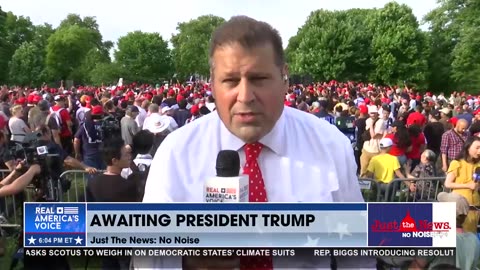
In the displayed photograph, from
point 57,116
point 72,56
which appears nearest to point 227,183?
point 57,116

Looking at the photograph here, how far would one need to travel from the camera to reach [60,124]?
13.5 metres

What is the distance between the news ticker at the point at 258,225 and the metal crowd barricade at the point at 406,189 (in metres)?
5.34

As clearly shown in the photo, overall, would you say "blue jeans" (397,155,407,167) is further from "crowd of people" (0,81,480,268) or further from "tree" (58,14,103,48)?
"tree" (58,14,103,48)

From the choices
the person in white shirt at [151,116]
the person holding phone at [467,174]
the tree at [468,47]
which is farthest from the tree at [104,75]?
the person holding phone at [467,174]

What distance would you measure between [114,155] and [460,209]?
2841 millimetres

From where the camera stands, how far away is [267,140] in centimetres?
246

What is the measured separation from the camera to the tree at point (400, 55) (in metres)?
65.4

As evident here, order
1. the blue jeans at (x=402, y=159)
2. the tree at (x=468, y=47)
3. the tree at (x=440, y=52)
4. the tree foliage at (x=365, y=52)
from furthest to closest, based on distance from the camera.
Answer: the tree foliage at (x=365, y=52), the tree at (x=440, y=52), the tree at (x=468, y=47), the blue jeans at (x=402, y=159)

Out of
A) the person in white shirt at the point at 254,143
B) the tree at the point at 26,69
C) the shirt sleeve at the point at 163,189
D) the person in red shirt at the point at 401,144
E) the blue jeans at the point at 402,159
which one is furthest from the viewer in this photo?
the tree at the point at 26,69

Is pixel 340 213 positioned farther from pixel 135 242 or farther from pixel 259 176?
pixel 135 242

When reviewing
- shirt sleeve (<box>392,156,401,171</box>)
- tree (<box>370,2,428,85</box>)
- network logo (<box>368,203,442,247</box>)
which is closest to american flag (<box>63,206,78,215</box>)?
network logo (<box>368,203,442,247</box>)

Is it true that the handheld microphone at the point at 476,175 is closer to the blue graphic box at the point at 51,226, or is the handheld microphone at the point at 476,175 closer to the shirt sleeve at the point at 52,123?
the blue graphic box at the point at 51,226

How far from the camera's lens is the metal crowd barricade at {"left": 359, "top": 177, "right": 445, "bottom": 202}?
7872 millimetres

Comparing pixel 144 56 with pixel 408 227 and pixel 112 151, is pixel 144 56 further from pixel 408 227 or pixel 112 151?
pixel 408 227
